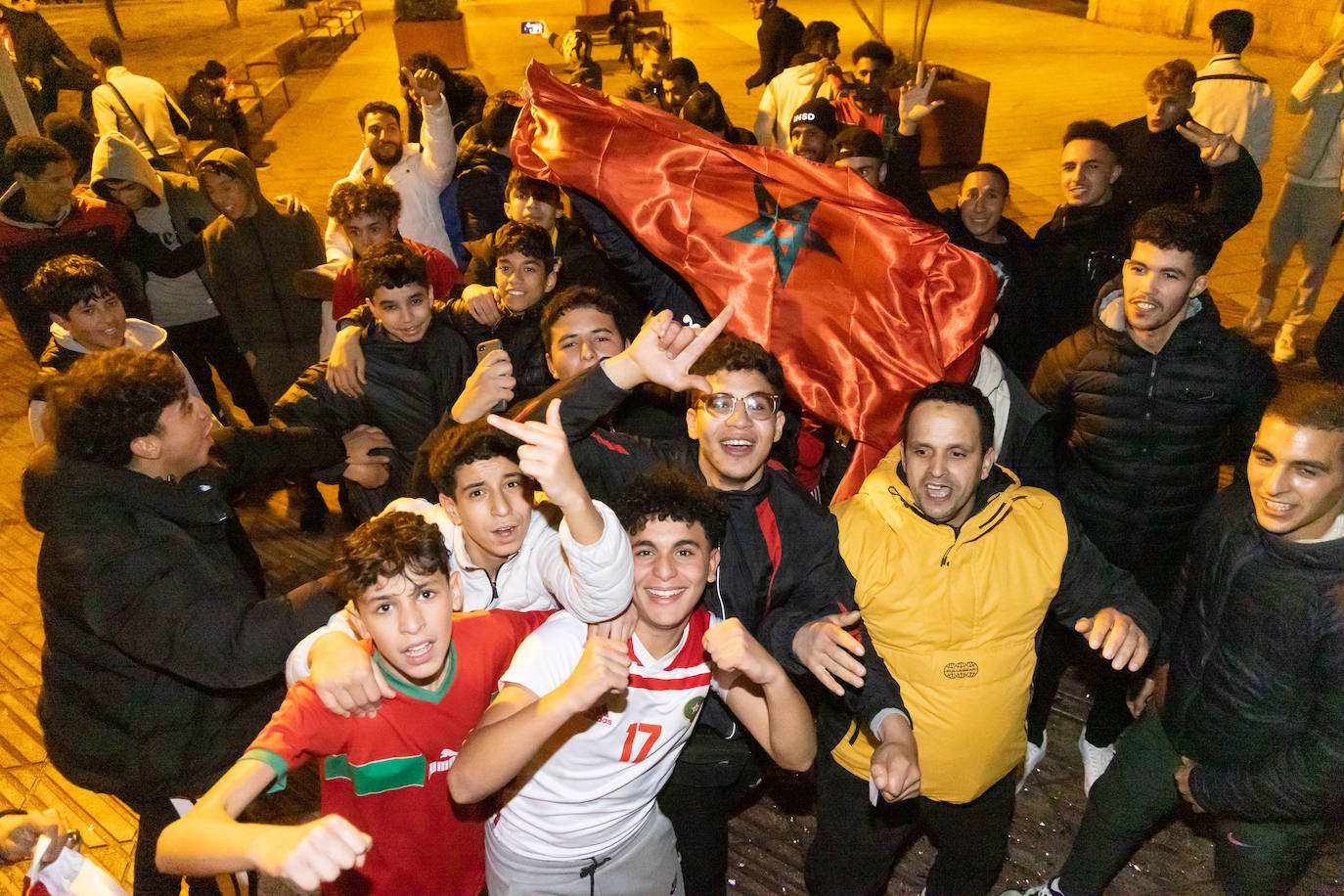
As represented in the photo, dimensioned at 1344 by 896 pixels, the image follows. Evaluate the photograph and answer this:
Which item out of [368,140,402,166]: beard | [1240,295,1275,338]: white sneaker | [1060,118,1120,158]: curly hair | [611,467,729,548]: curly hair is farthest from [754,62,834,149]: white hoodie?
[611,467,729,548]: curly hair

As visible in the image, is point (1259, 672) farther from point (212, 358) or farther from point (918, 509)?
point (212, 358)

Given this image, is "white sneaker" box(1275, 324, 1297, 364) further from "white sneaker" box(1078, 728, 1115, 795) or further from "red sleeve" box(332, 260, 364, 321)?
"red sleeve" box(332, 260, 364, 321)

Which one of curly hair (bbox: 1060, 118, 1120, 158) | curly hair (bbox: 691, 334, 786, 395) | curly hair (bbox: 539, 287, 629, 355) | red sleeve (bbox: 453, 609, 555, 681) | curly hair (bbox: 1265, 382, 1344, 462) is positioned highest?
curly hair (bbox: 1060, 118, 1120, 158)

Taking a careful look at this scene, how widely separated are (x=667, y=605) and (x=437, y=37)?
1678 centimetres

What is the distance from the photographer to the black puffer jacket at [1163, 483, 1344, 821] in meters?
2.28

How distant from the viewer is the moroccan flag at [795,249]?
3492 millimetres

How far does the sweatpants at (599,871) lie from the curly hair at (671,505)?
86 centimetres

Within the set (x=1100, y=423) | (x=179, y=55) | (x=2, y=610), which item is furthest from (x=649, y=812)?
(x=179, y=55)

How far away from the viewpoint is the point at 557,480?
2031mm

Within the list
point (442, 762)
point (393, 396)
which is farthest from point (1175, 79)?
point (442, 762)

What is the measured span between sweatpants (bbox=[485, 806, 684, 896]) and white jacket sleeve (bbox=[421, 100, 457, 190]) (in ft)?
13.4

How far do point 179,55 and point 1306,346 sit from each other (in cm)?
2404

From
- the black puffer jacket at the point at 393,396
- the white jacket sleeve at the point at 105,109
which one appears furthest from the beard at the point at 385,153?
the white jacket sleeve at the point at 105,109

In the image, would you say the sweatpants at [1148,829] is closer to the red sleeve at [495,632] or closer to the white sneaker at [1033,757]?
the white sneaker at [1033,757]
